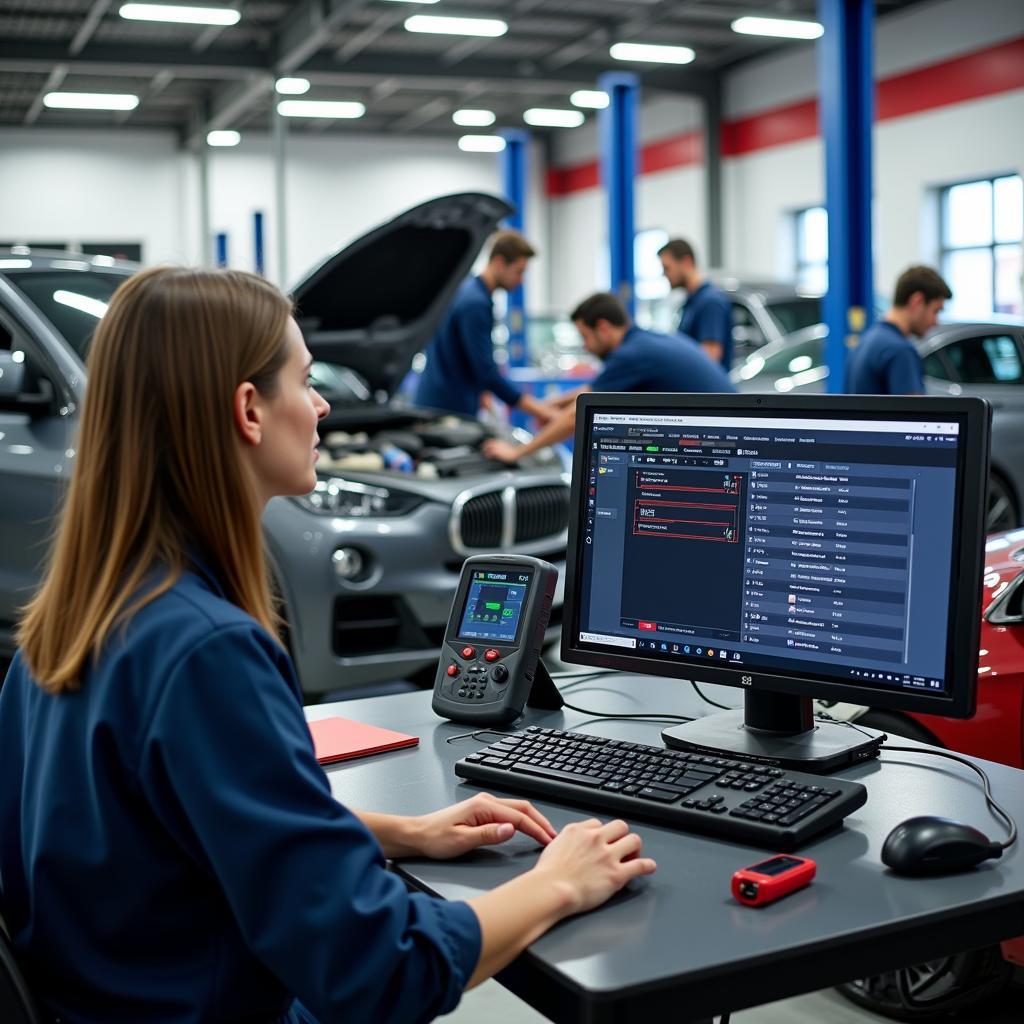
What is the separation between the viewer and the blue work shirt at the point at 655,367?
4.95 meters

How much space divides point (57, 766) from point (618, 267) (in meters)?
11.3

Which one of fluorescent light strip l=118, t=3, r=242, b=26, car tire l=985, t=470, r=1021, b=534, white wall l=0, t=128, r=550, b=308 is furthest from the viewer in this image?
white wall l=0, t=128, r=550, b=308

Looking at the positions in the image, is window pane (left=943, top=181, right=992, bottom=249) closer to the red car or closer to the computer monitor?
the red car

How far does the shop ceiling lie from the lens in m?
13.6

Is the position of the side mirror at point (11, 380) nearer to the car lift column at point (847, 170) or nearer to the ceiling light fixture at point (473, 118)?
the car lift column at point (847, 170)

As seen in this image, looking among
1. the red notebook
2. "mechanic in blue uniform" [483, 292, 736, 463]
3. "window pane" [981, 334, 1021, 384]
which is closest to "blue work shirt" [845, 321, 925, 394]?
"mechanic in blue uniform" [483, 292, 736, 463]

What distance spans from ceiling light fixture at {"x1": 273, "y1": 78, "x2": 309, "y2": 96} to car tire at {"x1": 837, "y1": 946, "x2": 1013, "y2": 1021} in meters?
14.5

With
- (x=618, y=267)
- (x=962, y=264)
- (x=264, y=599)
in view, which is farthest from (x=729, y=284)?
(x=264, y=599)

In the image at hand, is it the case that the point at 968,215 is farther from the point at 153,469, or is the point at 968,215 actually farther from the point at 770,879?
the point at 153,469

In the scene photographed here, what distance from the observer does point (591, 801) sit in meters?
1.58

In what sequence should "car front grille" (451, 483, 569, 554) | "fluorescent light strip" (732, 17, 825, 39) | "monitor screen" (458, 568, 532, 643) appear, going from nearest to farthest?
1. "monitor screen" (458, 568, 532, 643)
2. "car front grille" (451, 483, 569, 554)
3. "fluorescent light strip" (732, 17, 825, 39)

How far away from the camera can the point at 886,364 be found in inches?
219

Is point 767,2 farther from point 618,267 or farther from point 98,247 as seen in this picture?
point 98,247

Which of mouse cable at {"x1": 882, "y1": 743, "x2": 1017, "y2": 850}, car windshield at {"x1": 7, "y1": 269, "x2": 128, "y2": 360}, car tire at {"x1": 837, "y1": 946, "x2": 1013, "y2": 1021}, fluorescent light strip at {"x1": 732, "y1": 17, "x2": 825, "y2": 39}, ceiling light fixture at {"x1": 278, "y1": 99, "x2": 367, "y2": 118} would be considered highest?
ceiling light fixture at {"x1": 278, "y1": 99, "x2": 367, "y2": 118}
